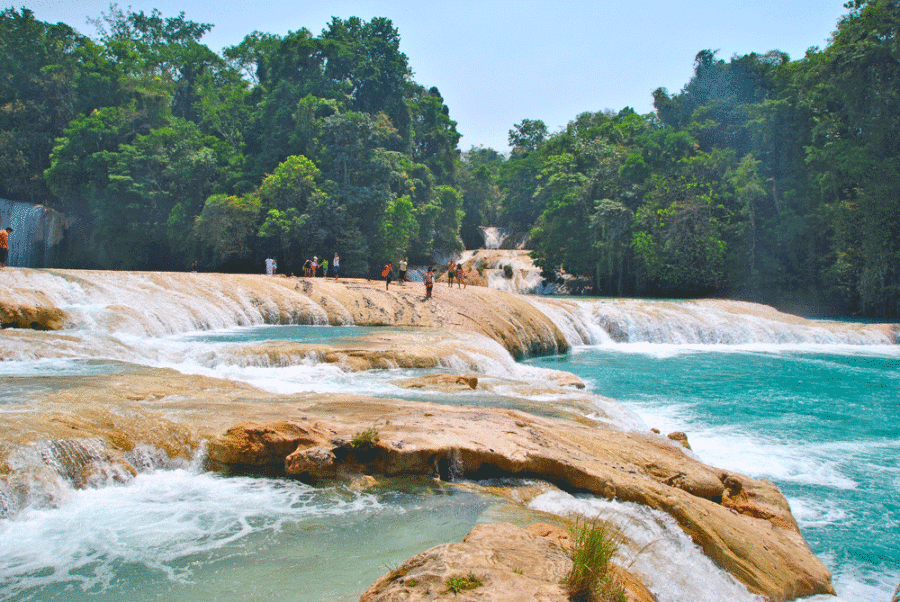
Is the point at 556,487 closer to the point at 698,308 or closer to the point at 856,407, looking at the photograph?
the point at 856,407

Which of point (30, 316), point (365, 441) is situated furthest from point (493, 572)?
point (30, 316)

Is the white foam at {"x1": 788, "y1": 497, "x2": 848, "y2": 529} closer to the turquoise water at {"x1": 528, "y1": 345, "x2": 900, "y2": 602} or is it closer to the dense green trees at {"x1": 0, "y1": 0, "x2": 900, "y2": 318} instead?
the turquoise water at {"x1": 528, "y1": 345, "x2": 900, "y2": 602}

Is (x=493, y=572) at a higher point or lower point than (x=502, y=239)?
lower

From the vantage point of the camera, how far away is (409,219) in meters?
33.3

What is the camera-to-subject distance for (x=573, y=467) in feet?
18.0

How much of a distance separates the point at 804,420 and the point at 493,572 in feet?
33.9

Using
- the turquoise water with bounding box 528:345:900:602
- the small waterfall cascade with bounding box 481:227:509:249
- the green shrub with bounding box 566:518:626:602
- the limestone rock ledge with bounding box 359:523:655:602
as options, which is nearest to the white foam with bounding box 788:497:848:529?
the turquoise water with bounding box 528:345:900:602

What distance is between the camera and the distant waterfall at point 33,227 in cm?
3453

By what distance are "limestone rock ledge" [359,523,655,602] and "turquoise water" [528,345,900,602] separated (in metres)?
3.42

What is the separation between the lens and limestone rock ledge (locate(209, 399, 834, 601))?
197 inches

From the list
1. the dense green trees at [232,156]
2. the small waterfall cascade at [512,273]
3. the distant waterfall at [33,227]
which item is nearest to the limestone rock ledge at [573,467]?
the dense green trees at [232,156]

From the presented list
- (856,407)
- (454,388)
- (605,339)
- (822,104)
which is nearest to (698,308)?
(605,339)

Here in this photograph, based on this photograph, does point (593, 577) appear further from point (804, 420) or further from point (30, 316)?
point (30, 316)

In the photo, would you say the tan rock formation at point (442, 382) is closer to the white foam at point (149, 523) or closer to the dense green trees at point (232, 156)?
the white foam at point (149, 523)
